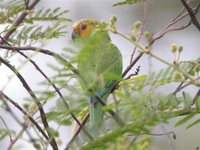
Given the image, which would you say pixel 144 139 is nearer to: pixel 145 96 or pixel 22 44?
pixel 145 96

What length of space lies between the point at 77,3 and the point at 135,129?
8.31 meters

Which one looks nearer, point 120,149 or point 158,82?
point 120,149

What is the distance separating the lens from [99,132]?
1172mm

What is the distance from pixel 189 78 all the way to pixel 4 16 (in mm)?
750

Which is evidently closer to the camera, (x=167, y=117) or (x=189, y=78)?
(x=167, y=117)

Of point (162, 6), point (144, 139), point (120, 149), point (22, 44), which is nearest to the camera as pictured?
point (120, 149)

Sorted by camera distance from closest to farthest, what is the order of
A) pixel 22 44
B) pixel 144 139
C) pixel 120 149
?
pixel 120 149 < pixel 144 139 < pixel 22 44

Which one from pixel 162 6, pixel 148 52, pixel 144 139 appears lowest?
pixel 162 6

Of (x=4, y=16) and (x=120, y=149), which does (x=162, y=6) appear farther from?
(x=120, y=149)

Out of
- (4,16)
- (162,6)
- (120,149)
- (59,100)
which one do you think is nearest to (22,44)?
(4,16)

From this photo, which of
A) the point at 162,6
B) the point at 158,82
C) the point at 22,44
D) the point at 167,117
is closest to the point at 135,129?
the point at 167,117

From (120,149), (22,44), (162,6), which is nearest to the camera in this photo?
(120,149)

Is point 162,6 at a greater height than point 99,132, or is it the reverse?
point 99,132

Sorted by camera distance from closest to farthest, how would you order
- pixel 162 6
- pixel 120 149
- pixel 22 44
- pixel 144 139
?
1. pixel 120 149
2. pixel 144 139
3. pixel 22 44
4. pixel 162 6
